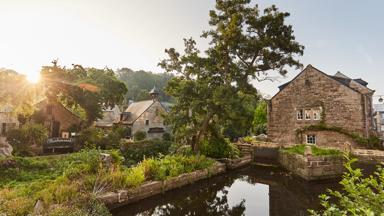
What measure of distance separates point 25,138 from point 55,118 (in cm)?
756

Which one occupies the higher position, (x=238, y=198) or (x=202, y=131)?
(x=202, y=131)

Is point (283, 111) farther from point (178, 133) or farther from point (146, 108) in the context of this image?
point (146, 108)

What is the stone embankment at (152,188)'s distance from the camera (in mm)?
9172

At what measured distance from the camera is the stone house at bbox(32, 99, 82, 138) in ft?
77.8

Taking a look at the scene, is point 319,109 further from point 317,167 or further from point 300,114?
point 317,167

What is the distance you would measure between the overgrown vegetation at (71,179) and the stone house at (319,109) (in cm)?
1319

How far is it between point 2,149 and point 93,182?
16407mm

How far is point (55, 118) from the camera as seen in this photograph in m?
24.9

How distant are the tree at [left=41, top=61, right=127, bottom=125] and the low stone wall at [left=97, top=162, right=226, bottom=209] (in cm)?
1766

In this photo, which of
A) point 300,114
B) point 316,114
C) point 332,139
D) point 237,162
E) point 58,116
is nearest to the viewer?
point 237,162

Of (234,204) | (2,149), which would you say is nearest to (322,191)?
(234,204)

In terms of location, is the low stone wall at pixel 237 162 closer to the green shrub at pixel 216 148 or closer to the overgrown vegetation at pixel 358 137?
the green shrub at pixel 216 148

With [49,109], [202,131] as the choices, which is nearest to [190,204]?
[202,131]

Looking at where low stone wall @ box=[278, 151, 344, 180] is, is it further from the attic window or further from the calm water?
the attic window
